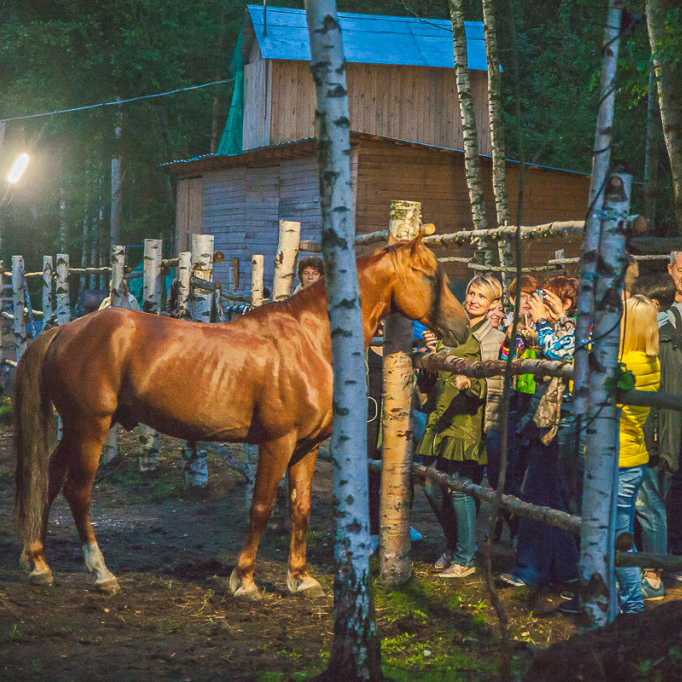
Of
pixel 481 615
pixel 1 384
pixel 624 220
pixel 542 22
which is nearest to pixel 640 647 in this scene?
pixel 624 220

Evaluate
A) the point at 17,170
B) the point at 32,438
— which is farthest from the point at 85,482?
the point at 17,170

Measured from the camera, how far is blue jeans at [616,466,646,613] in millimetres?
5035

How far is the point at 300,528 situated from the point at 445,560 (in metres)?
1.06

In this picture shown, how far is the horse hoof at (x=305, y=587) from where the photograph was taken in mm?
5734

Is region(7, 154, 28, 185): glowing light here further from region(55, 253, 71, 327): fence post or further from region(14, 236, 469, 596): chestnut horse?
region(14, 236, 469, 596): chestnut horse

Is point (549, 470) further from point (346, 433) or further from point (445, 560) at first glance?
point (346, 433)

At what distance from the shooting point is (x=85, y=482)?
224 inches

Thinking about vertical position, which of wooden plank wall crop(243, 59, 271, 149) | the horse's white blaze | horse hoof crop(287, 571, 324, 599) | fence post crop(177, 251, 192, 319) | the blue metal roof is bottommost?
horse hoof crop(287, 571, 324, 599)

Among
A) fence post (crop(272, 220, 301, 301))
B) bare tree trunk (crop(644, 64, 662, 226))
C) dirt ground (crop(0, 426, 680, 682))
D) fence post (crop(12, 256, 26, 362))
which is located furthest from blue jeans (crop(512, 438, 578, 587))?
bare tree trunk (crop(644, 64, 662, 226))

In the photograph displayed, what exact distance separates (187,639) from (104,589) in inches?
38.3

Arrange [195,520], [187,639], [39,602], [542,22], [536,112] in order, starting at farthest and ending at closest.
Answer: [542,22]
[536,112]
[195,520]
[39,602]
[187,639]

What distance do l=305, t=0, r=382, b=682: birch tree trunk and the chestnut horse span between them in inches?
67.1

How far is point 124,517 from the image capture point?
317 inches

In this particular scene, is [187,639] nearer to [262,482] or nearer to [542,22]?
[262,482]
